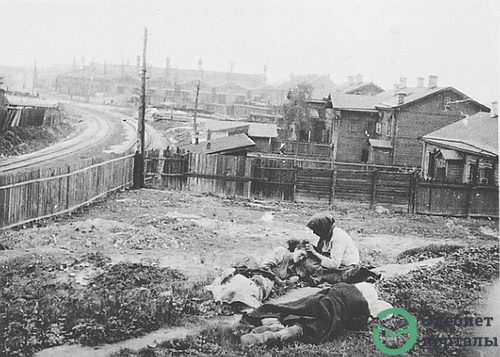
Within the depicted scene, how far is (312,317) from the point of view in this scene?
6188 millimetres

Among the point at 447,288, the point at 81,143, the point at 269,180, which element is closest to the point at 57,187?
the point at 269,180

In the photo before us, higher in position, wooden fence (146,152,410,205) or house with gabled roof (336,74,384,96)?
house with gabled roof (336,74,384,96)

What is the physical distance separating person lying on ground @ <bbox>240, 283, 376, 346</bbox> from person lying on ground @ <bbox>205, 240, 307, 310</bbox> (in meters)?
0.34

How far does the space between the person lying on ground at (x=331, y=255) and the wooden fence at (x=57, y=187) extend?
4.00 m

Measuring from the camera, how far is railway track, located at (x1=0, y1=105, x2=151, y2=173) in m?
17.1

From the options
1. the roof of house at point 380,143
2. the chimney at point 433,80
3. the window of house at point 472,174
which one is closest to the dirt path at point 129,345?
the window of house at point 472,174

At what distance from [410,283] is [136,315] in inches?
145

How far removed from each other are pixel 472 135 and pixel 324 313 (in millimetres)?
5455

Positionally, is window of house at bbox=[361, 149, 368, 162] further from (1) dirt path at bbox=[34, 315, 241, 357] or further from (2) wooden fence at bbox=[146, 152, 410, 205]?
(1) dirt path at bbox=[34, 315, 241, 357]

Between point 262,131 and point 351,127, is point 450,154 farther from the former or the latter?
point 351,127

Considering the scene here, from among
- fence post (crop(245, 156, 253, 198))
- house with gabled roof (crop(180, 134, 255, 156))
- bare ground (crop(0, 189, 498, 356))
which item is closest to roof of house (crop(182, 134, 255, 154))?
house with gabled roof (crop(180, 134, 255, 156))

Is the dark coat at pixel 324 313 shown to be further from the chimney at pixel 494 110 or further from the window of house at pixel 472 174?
the window of house at pixel 472 174

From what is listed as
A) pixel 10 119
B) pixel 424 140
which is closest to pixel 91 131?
pixel 10 119

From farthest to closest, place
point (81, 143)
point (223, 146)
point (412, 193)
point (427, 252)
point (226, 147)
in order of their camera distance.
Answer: point (81, 143) → point (223, 146) → point (226, 147) → point (412, 193) → point (427, 252)
